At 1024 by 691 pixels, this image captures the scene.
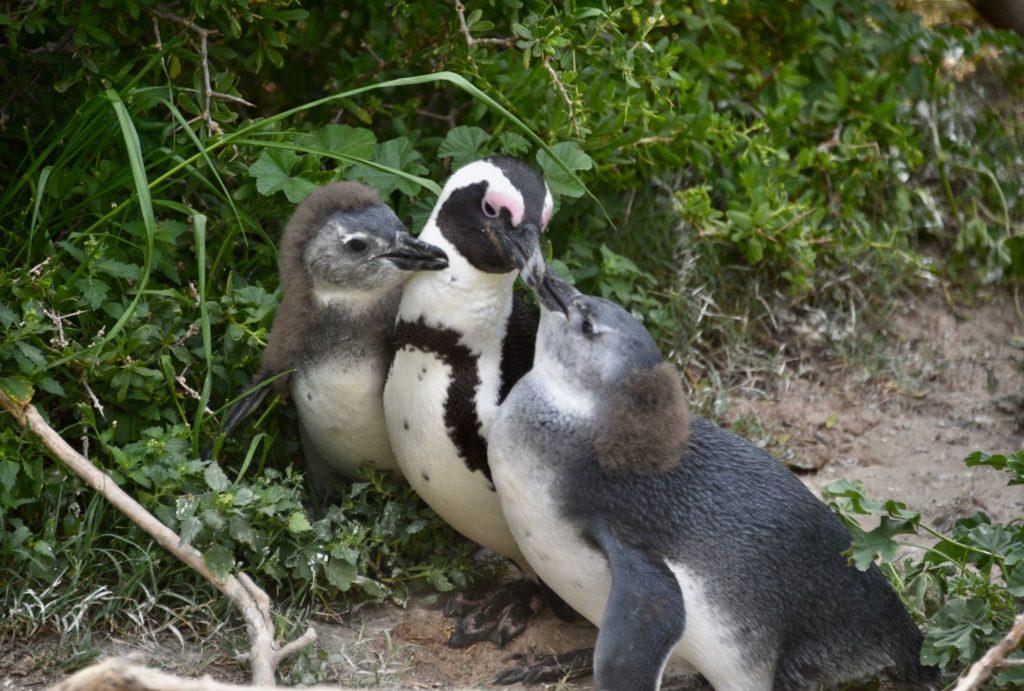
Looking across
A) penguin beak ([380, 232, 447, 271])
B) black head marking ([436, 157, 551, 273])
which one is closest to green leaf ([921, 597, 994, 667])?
black head marking ([436, 157, 551, 273])

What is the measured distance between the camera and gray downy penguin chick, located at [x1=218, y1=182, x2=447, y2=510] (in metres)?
3.81

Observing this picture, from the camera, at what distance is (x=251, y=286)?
4223 millimetres

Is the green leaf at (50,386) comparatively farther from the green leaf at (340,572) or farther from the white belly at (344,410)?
the green leaf at (340,572)

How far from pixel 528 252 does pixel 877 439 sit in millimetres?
1858

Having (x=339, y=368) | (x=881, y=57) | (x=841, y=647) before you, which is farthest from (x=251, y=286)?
(x=881, y=57)

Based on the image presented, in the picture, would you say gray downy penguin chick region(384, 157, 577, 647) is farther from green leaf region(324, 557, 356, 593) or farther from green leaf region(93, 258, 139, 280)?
green leaf region(93, 258, 139, 280)

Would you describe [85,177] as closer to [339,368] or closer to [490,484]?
[339,368]

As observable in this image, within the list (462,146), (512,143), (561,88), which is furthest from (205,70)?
(561,88)

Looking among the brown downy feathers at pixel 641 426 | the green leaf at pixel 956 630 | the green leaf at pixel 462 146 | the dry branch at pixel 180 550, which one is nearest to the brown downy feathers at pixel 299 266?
the green leaf at pixel 462 146

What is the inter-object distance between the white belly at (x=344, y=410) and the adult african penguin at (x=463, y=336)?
0.10 meters

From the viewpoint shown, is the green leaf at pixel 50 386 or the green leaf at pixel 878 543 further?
the green leaf at pixel 50 386

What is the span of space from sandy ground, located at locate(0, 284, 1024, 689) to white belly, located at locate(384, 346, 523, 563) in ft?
1.06

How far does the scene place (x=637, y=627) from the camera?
3195 millimetres

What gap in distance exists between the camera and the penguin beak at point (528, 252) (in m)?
3.57
